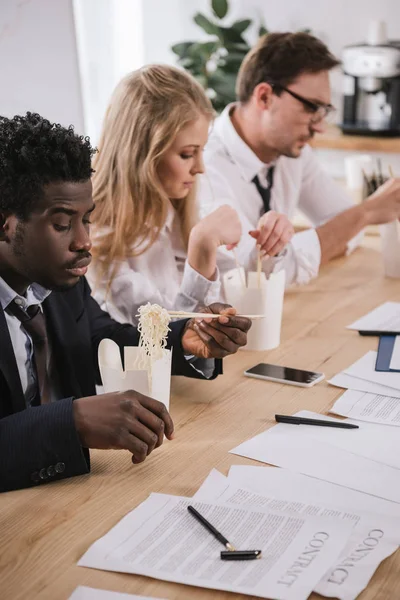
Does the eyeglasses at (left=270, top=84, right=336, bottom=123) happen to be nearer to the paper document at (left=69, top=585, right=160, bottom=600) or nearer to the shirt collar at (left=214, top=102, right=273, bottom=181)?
the shirt collar at (left=214, top=102, right=273, bottom=181)

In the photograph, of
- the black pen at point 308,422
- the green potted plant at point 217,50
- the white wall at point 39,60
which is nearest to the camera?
the black pen at point 308,422

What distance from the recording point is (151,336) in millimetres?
1323

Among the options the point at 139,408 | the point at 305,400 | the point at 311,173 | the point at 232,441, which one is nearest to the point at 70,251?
the point at 139,408

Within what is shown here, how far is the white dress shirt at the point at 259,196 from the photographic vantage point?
2256mm

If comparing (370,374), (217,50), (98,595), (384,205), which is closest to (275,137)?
(384,205)

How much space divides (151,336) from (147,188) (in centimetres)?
65

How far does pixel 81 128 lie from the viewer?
296 centimetres

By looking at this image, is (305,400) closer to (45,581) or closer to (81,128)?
(45,581)

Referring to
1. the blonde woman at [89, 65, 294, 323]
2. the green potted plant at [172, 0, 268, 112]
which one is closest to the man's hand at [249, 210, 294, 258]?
the blonde woman at [89, 65, 294, 323]

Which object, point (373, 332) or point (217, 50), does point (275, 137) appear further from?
point (217, 50)

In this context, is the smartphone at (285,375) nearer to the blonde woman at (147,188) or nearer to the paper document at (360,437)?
the paper document at (360,437)

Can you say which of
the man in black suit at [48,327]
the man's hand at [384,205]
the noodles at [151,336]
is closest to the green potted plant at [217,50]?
the man's hand at [384,205]

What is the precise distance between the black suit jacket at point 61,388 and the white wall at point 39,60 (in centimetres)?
115

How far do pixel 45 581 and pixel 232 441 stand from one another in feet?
1.44
